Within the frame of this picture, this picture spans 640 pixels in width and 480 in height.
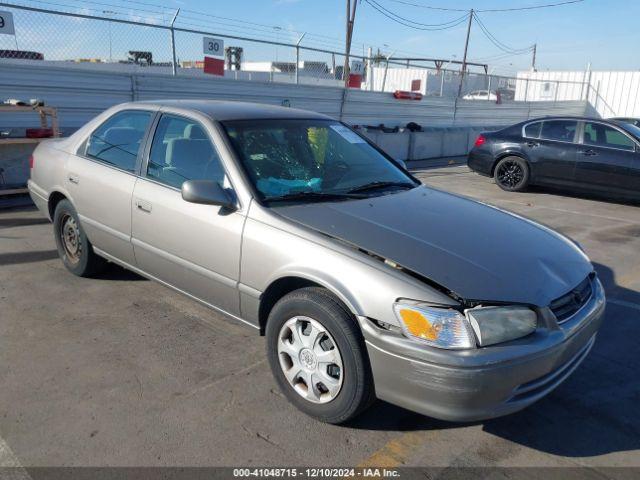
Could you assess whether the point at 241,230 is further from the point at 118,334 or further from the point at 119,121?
the point at 119,121

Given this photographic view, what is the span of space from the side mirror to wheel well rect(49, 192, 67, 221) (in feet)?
7.23

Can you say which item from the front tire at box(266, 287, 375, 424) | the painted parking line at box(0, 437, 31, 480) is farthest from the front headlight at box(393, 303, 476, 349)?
the painted parking line at box(0, 437, 31, 480)

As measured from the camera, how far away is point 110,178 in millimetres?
4105

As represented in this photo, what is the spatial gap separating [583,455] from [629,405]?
0.68 meters

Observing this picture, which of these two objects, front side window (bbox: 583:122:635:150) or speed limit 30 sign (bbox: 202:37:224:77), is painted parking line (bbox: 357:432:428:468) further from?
speed limit 30 sign (bbox: 202:37:224:77)

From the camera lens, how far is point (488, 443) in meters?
2.77

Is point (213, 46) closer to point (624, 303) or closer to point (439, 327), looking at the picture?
point (624, 303)

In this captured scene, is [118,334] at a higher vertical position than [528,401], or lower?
lower

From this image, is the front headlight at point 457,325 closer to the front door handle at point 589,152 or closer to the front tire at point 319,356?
the front tire at point 319,356

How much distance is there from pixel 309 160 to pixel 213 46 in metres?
8.22

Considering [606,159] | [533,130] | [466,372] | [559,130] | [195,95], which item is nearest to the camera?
[466,372]

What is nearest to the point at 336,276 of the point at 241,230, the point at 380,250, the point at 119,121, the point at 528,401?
the point at 380,250

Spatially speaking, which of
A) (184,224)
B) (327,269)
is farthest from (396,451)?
(184,224)

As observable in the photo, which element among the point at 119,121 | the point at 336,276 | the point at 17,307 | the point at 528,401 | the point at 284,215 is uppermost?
the point at 119,121
